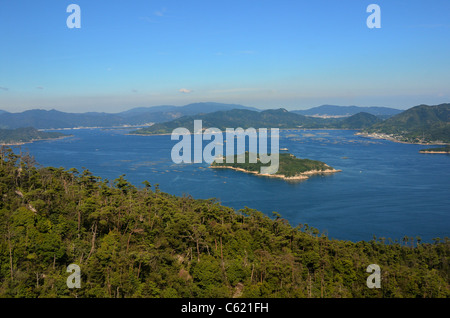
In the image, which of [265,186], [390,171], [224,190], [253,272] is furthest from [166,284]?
[390,171]

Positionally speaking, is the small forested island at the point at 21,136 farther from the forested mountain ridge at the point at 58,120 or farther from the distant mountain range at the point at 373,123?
the forested mountain ridge at the point at 58,120

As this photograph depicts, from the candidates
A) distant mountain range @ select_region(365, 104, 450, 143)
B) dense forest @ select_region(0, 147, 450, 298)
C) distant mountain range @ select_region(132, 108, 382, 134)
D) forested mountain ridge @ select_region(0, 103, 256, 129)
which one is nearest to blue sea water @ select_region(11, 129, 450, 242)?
dense forest @ select_region(0, 147, 450, 298)

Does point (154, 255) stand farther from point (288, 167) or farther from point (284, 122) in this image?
point (284, 122)

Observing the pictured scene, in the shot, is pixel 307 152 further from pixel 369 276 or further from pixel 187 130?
pixel 187 130

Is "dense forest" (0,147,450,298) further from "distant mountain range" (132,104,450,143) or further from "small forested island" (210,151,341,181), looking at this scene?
"distant mountain range" (132,104,450,143)

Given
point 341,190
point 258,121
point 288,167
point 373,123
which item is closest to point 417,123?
point 373,123
